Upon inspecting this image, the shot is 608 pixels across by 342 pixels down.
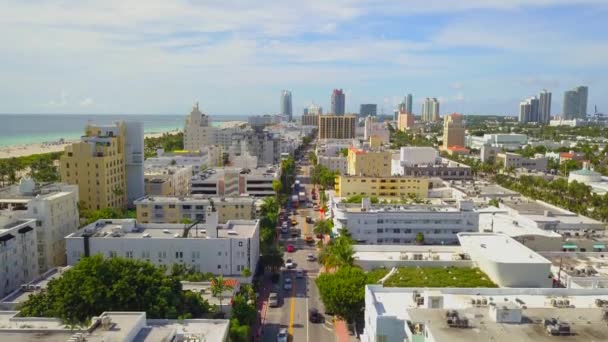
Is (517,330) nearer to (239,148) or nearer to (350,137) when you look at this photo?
(239,148)

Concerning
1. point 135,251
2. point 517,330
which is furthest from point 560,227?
point 135,251

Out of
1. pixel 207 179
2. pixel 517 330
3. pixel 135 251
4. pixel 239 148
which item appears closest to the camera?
pixel 517 330

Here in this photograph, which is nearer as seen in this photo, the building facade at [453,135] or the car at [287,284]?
the car at [287,284]

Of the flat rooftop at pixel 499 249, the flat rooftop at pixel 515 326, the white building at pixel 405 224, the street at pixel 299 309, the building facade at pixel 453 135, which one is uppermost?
the building facade at pixel 453 135

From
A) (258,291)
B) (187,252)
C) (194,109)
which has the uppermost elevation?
(194,109)

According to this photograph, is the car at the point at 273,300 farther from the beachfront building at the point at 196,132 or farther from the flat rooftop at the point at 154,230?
the beachfront building at the point at 196,132

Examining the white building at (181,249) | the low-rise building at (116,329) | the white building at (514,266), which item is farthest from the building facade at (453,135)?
the low-rise building at (116,329)
